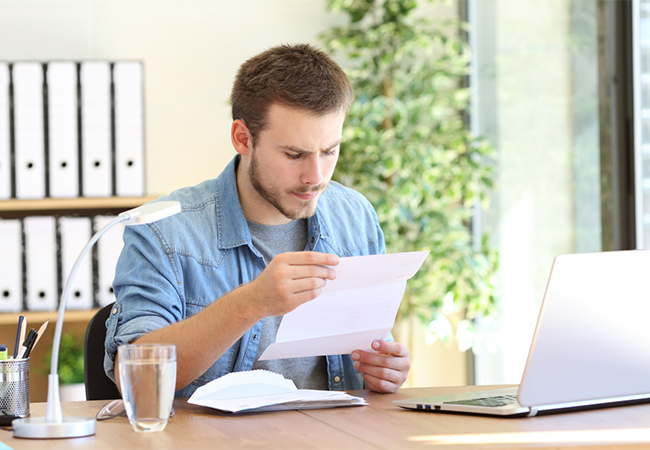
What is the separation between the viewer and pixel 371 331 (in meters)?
1.25

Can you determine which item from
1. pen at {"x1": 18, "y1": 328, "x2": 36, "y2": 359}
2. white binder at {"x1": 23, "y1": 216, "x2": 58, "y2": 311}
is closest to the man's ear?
pen at {"x1": 18, "y1": 328, "x2": 36, "y2": 359}

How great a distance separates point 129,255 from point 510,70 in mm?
1858

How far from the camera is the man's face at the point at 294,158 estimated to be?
137 centimetres

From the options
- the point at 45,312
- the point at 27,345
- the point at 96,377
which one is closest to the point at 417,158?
the point at 45,312

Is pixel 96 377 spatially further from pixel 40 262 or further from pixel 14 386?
pixel 40 262

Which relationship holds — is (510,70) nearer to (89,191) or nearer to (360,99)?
(360,99)

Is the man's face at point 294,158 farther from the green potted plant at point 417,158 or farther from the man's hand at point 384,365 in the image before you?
the green potted plant at point 417,158

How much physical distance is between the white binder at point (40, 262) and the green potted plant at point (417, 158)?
3.34 ft

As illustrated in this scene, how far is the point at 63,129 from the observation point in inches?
90.5

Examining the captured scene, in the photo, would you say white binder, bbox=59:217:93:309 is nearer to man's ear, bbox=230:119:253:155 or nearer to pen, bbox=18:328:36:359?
man's ear, bbox=230:119:253:155

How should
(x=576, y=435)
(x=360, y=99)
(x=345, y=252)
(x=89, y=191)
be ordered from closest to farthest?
(x=576, y=435) → (x=345, y=252) → (x=89, y=191) → (x=360, y=99)

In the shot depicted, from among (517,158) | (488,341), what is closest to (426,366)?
(488,341)

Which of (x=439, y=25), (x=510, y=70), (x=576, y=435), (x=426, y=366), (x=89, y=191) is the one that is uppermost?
(x=439, y=25)

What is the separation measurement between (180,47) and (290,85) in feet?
5.14
